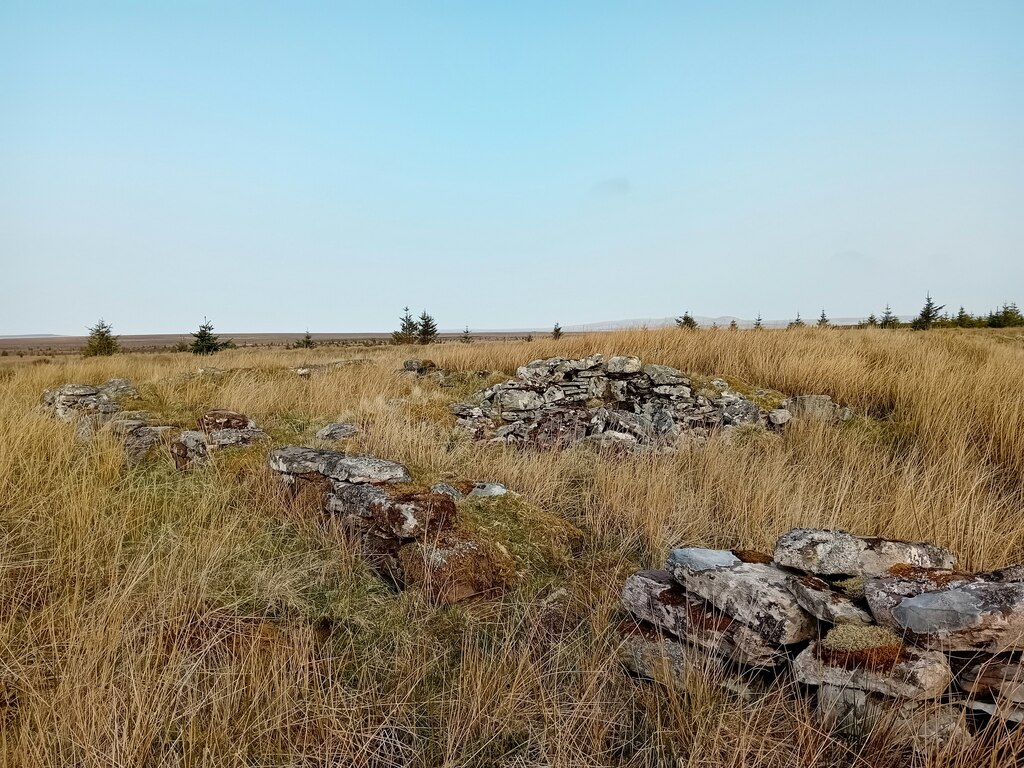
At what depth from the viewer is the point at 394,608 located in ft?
10.1

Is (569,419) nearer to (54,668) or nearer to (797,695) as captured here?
(797,695)

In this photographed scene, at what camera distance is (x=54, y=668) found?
2254 mm

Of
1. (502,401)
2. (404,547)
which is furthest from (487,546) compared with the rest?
(502,401)

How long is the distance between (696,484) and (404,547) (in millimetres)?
3074

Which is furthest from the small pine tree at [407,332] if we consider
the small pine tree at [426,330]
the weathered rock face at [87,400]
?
the weathered rock face at [87,400]

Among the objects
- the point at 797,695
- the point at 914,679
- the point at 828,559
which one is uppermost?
the point at 828,559

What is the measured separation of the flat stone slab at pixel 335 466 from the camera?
4336 mm

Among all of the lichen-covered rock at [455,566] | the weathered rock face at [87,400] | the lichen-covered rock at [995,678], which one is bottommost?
the lichen-covered rock at [455,566]

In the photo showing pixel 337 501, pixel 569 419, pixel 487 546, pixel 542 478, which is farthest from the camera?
pixel 569 419

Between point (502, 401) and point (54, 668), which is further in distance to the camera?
point (502, 401)

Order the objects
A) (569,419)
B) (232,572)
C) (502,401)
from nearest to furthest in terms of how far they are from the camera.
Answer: (232,572), (569,419), (502,401)

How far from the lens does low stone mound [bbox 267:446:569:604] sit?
3.32m

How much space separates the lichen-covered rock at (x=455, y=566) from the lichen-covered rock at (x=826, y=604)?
1675 mm

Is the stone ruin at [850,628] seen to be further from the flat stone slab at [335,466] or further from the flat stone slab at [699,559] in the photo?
the flat stone slab at [335,466]
